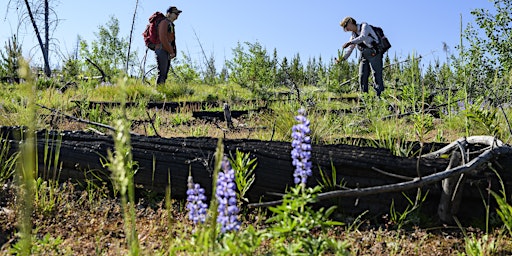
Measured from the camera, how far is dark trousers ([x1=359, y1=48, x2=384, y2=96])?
34.4ft

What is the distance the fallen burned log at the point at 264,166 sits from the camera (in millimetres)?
2861

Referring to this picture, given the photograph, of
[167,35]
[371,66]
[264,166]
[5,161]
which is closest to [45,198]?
[5,161]

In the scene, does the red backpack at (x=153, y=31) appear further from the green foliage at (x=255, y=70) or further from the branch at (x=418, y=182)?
the branch at (x=418, y=182)

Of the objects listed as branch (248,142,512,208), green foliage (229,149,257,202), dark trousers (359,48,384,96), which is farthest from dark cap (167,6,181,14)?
branch (248,142,512,208)

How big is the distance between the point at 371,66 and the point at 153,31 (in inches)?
204

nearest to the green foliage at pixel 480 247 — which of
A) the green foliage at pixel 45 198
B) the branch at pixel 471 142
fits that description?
the branch at pixel 471 142

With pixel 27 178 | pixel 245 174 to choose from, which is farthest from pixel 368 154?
pixel 27 178

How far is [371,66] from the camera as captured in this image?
1066 centimetres

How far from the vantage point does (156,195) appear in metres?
3.21

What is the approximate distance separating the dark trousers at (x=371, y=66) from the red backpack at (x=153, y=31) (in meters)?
4.85

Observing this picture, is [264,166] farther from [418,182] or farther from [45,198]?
[45,198]

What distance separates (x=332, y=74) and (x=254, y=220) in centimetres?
1668

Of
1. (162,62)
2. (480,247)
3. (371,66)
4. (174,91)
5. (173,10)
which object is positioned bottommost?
(480,247)

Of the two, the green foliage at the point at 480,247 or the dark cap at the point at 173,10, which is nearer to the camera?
the green foliage at the point at 480,247
